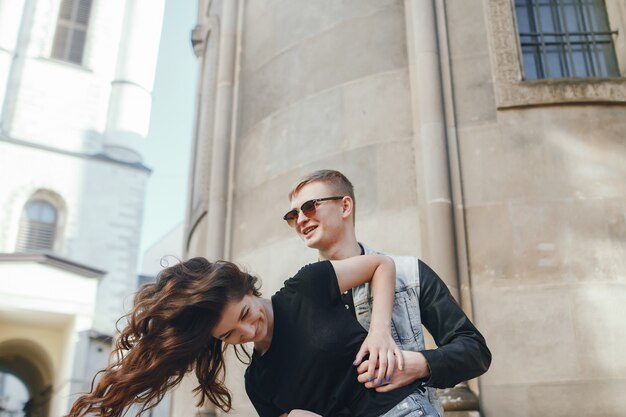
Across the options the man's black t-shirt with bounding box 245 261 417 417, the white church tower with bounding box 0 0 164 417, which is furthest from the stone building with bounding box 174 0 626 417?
the white church tower with bounding box 0 0 164 417

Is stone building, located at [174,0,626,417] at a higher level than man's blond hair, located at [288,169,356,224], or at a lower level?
higher

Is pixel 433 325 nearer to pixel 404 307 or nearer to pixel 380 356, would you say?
pixel 404 307

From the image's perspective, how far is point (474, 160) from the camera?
6.00 m

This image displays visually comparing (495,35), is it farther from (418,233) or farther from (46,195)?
(46,195)

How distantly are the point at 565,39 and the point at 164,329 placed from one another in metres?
5.93

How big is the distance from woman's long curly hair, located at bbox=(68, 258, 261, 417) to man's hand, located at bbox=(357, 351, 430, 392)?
0.47 meters

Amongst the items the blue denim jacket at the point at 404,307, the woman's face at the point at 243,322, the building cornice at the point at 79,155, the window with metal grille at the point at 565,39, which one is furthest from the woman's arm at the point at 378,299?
the building cornice at the point at 79,155

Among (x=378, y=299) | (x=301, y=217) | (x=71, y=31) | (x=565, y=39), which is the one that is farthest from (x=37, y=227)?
(x=378, y=299)

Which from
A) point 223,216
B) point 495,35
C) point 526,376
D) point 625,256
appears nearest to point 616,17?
point 495,35

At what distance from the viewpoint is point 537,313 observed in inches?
213

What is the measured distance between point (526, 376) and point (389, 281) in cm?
336

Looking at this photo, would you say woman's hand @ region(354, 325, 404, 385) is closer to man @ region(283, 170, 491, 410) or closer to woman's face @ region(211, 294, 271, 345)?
man @ region(283, 170, 491, 410)

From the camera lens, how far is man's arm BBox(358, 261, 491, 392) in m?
2.17

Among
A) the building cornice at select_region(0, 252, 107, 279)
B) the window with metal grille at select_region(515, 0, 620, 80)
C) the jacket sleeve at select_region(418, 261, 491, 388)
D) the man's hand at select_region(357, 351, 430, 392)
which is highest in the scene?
the building cornice at select_region(0, 252, 107, 279)
